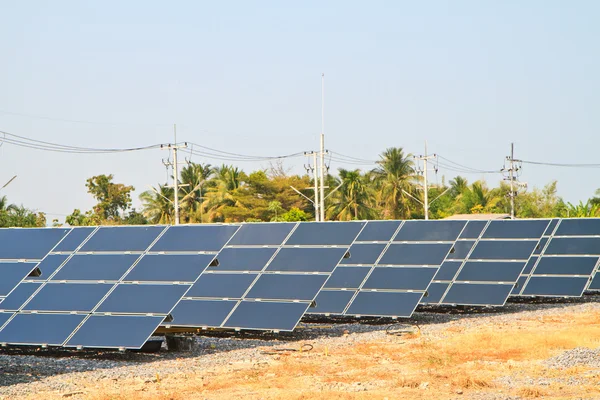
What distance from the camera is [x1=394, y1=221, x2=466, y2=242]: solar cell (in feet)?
80.2

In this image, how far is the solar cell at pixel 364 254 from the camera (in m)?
24.3

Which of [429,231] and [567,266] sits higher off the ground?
[429,231]

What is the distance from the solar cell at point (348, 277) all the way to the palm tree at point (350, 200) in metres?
52.2

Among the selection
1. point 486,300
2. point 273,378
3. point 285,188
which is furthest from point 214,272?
point 285,188

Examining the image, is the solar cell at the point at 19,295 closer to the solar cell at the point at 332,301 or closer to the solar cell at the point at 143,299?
the solar cell at the point at 143,299

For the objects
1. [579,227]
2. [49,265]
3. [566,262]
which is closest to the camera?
[49,265]

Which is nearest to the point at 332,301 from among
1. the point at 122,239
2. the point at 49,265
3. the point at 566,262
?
the point at 122,239

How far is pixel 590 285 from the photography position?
104 feet

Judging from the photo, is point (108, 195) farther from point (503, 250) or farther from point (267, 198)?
point (503, 250)

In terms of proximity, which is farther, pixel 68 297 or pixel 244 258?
pixel 244 258

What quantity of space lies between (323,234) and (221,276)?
116 inches

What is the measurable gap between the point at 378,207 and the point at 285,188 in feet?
29.3

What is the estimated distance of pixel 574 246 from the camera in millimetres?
30328

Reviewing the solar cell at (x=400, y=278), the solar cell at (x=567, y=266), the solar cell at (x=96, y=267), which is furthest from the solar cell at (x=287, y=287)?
the solar cell at (x=567, y=266)
